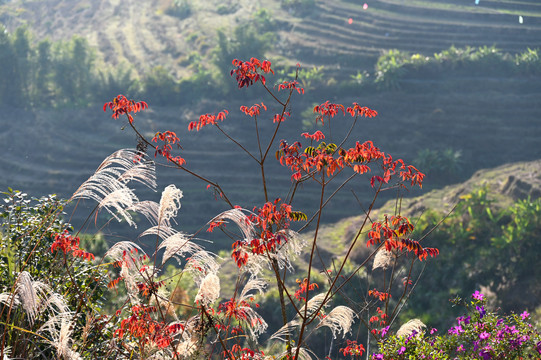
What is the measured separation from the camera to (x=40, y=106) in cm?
3353

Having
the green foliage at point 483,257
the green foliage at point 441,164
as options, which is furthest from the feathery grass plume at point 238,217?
the green foliage at point 441,164

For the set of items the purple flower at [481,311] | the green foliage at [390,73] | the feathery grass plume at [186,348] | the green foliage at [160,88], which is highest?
the feathery grass plume at [186,348]

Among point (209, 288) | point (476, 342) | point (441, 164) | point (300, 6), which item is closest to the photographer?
point (209, 288)

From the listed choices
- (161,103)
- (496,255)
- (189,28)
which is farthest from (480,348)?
(189,28)

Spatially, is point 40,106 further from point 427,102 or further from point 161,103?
point 427,102

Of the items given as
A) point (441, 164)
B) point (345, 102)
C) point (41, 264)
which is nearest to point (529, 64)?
point (345, 102)

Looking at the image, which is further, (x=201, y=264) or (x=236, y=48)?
(x=236, y=48)

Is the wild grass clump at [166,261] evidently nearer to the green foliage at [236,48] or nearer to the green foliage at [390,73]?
the green foliage at [236,48]

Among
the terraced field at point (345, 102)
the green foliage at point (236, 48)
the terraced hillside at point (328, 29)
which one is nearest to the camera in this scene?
the terraced field at point (345, 102)

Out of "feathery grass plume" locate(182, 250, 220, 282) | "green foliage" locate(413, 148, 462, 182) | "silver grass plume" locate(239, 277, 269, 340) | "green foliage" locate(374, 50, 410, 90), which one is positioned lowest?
"green foliage" locate(413, 148, 462, 182)

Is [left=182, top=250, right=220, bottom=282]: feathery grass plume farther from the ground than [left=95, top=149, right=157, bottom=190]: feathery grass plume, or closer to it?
closer to it

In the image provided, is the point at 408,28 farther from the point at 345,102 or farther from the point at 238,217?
the point at 238,217

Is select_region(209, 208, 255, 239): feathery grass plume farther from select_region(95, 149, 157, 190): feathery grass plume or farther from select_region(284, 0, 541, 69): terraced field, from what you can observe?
select_region(284, 0, 541, 69): terraced field

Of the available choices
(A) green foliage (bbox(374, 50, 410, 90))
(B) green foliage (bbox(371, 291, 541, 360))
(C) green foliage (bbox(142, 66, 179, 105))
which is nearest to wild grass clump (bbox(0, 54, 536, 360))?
(B) green foliage (bbox(371, 291, 541, 360))
